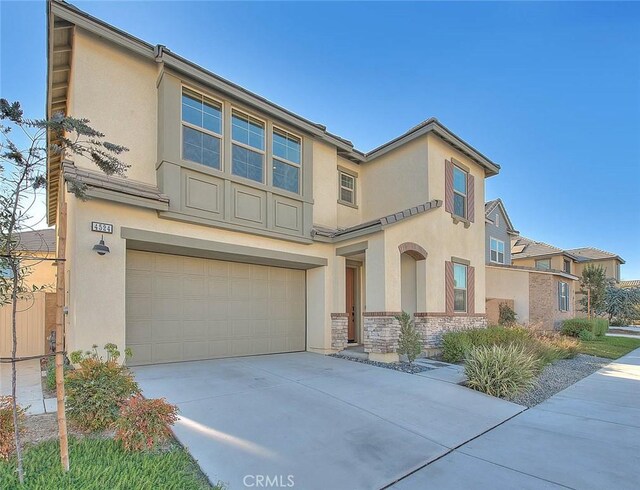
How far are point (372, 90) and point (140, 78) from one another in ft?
28.3

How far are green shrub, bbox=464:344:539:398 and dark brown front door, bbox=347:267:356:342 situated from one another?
5307 millimetres

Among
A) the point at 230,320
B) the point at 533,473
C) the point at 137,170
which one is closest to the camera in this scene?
the point at 533,473

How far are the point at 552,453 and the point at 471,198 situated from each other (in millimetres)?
10645

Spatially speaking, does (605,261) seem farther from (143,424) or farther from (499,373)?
(143,424)

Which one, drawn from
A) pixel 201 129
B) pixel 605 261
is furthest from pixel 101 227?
pixel 605 261

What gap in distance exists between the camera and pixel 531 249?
30812mm

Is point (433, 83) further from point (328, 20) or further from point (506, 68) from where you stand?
point (328, 20)

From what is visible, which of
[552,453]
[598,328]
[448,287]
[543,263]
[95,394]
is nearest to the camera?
[552,453]

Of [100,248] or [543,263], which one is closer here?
[100,248]

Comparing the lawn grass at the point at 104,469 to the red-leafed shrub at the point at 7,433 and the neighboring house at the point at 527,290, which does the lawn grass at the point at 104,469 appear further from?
the neighboring house at the point at 527,290

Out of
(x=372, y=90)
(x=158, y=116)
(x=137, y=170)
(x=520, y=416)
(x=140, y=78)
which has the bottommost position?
(x=520, y=416)

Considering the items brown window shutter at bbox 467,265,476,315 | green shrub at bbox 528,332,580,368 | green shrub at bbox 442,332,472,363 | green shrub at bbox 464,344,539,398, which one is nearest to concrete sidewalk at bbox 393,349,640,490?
green shrub at bbox 464,344,539,398

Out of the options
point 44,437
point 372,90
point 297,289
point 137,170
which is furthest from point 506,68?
point 44,437

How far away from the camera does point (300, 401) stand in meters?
5.92
